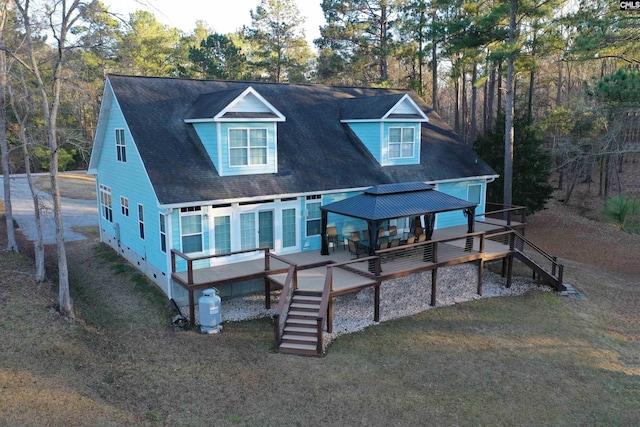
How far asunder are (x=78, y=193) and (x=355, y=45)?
2403 centimetres

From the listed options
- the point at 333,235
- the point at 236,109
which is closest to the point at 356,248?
the point at 333,235

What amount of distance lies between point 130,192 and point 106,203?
13.2 ft

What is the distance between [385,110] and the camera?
19.4 m

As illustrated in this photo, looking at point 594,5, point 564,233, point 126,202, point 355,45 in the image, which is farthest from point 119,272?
point 355,45

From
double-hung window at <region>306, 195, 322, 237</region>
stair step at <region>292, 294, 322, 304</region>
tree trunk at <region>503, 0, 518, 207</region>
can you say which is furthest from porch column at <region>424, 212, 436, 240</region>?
stair step at <region>292, 294, 322, 304</region>

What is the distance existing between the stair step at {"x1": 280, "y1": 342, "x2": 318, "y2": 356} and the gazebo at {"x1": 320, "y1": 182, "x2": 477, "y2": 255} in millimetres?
4269

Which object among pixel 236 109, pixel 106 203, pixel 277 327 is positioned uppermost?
pixel 236 109

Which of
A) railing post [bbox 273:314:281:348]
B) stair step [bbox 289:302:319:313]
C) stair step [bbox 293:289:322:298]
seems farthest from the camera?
stair step [bbox 293:289:322:298]

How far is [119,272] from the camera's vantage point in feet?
57.0

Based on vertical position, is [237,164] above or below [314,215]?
above

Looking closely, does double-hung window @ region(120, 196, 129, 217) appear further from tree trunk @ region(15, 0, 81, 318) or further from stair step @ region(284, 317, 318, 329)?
stair step @ region(284, 317, 318, 329)

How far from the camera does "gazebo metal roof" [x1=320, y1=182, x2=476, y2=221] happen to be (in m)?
15.7

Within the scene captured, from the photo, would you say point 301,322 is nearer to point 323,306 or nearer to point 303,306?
point 303,306

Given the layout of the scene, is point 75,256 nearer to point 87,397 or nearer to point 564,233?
point 87,397
